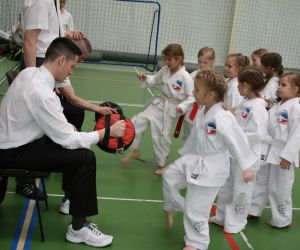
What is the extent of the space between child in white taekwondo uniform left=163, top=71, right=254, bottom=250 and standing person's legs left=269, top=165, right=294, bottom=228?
816 millimetres

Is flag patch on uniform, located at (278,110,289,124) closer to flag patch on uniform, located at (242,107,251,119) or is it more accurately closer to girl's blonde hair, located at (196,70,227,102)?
flag patch on uniform, located at (242,107,251,119)

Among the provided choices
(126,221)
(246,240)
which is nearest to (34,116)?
(126,221)

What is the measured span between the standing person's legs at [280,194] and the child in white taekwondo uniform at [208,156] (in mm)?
816

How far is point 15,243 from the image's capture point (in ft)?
10.7

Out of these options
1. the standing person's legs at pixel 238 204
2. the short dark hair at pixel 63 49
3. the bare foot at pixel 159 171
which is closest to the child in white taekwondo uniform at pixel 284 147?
the standing person's legs at pixel 238 204

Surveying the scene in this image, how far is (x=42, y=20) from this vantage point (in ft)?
13.0

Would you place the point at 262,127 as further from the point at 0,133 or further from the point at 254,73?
the point at 0,133

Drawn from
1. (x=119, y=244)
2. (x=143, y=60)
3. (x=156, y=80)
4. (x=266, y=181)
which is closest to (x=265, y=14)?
(x=143, y=60)

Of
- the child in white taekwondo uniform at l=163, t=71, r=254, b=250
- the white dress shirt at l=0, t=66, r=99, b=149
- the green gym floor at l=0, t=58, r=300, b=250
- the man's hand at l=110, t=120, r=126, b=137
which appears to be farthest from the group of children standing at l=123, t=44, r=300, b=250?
the white dress shirt at l=0, t=66, r=99, b=149

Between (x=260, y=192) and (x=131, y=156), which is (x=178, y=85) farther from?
(x=260, y=192)

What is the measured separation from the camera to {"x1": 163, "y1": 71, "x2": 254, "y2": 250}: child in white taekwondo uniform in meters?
3.20

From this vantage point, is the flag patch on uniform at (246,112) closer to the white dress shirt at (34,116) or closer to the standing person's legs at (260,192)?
the standing person's legs at (260,192)

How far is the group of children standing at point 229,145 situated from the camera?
3.28 meters

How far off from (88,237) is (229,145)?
1.25 metres
